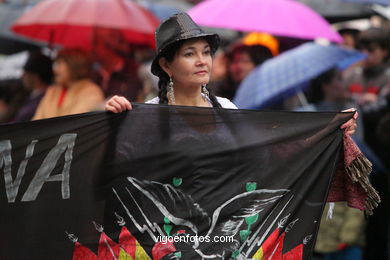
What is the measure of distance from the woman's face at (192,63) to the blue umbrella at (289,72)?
2795 mm

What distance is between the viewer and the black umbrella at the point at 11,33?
10.6 meters

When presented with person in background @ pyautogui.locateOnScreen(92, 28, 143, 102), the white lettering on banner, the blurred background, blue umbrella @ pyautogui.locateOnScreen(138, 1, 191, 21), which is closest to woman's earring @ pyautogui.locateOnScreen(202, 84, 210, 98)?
the white lettering on banner

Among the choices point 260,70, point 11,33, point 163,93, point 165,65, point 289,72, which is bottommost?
point 11,33

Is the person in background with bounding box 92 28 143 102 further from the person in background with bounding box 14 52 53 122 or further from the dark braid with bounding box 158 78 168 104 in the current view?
the dark braid with bounding box 158 78 168 104

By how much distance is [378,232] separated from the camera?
820cm

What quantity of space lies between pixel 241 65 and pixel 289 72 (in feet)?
4.12

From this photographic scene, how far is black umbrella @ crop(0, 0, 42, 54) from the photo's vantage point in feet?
Answer: 34.8

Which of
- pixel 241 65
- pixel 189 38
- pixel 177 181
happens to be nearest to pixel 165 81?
pixel 189 38

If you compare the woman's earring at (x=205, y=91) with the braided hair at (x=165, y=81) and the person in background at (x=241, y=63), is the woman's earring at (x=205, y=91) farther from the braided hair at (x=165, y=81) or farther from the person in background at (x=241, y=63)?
the person in background at (x=241, y=63)

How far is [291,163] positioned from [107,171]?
984mm

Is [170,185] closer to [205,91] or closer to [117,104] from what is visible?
[117,104]

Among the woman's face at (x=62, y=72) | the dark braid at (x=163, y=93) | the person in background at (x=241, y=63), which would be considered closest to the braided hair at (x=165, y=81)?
the dark braid at (x=163, y=93)

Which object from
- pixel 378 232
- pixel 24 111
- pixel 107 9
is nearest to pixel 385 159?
pixel 378 232

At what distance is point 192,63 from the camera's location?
507 cm
